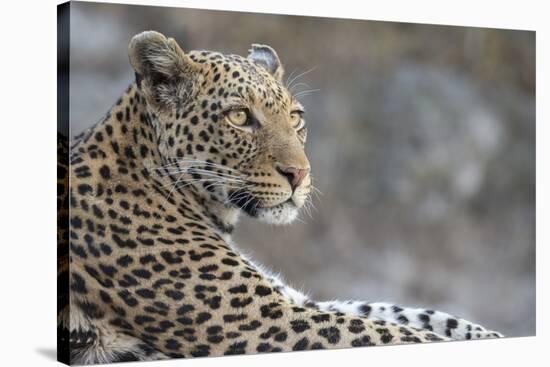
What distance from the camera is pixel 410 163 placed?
7902mm

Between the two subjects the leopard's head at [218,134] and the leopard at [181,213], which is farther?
the leopard's head at [218,134]

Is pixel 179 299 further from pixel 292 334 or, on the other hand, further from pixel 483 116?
pixel 483 116

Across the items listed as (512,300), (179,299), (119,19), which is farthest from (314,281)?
(119,19)

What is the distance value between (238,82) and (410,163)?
6.24ft

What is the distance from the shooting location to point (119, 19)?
21.6 feet

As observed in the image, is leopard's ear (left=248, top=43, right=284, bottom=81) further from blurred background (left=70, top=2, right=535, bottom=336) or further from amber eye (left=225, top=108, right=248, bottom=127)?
amber eye (left=225, top=108, right=248, bottom=127)

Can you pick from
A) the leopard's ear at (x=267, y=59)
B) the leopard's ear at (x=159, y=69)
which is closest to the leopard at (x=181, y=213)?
the leopard's ear at (x=159, y=69)

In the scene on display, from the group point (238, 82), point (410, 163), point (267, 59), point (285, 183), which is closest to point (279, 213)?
point (285, 183)

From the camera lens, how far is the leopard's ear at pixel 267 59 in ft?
23.1

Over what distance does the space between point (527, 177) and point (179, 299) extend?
3.50 metres

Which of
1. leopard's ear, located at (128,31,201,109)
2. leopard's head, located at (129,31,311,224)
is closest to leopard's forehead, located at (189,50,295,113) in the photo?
leopard's head, located at (129,31,311,224)

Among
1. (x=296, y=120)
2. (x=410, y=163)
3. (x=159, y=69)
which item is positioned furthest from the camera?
(x=410, y=163)

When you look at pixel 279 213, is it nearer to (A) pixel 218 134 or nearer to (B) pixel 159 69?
(A) pixel 218 134

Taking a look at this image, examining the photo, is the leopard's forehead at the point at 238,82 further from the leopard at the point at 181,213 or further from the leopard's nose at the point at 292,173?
the leopard's nose at the point at 292,173
